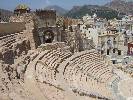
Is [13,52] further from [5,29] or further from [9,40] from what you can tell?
→ [5,29]

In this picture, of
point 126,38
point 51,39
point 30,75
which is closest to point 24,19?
point 51,39

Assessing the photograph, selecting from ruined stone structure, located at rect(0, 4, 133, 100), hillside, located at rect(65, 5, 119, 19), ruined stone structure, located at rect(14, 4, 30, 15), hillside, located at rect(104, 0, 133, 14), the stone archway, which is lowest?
ruined stone structure, located at rect(0, 4, 133, 100)

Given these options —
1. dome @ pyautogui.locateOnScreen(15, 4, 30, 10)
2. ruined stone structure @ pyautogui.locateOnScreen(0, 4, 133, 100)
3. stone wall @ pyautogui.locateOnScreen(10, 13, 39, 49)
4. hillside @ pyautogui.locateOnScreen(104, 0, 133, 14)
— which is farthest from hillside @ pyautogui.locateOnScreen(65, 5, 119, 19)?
stone wall @ pyautogui.locateOnScreen(10, 13, 39, 49)

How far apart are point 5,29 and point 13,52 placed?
12.8 ft

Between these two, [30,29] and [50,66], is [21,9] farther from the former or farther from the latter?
[50,66]

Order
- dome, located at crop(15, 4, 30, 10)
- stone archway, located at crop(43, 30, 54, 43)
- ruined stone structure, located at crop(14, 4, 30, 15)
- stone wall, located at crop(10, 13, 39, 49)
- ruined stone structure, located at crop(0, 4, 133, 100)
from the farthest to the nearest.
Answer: dome, located at crop(15, 4, 30, 10)
ruined stone structure, located at crop(14, 4, 30, 15)
stone archway, located at crop(43, 30, 54, 43)
stone wall, located at crop(10, 13, 39, 49)
ruined stone structure, located at crop(0, 4, 133, 100)

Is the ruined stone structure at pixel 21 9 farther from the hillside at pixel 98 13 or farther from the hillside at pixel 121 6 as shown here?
the hillside at pixel 121 6

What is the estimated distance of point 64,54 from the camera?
29938 millimetres

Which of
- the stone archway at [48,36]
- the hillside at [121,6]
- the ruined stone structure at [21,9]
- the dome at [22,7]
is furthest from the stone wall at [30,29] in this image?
the hillside at [121,6]

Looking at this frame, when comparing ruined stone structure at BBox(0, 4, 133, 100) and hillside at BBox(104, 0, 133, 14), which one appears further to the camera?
hillside at BBox(104, 0, 133, 14)

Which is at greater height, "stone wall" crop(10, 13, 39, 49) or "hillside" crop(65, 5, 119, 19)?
"hillside" crop(65, 5, 119, 19)

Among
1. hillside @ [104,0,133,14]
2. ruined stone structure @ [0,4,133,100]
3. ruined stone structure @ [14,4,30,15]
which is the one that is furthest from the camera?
hillside @ [104,0,133,14]

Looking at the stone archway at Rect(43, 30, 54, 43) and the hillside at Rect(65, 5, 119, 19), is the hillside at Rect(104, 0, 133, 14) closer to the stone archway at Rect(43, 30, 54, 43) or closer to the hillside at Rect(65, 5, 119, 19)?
the hillside at Rect(65, 5, 119, 19)

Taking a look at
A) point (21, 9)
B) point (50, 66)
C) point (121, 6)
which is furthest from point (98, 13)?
point (50, 66)
